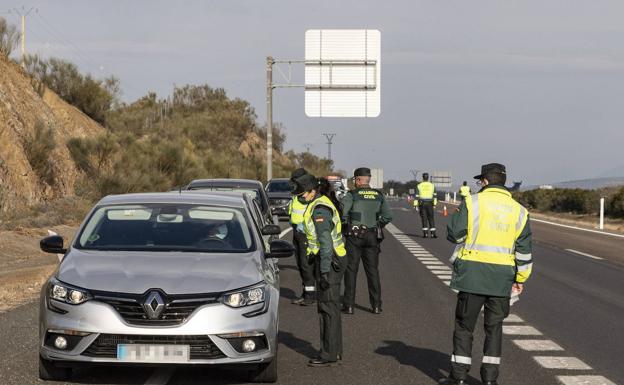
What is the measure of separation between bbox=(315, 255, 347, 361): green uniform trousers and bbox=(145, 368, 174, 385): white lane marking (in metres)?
1.32

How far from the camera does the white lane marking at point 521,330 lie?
35.5 ft

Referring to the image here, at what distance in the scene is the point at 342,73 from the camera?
41469 mm

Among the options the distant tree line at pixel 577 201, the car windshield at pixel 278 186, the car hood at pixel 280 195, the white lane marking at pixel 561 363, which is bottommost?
the distant tree line at pixel 577 201

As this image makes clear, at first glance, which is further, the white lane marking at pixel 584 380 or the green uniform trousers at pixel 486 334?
the white lane marking at pixel 584 380

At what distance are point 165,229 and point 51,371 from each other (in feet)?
5.76

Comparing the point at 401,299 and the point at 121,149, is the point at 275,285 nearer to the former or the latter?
the point at 401,299

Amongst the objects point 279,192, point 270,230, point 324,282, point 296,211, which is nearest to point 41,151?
point 279,192

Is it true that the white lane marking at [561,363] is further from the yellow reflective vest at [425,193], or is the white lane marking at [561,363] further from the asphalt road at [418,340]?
the yellow reflective vest at [425,193]

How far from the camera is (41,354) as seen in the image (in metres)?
7.49

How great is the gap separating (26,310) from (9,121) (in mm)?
23113

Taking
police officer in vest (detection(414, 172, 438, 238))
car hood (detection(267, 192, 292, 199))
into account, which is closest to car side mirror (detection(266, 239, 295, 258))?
police officer in vest (detection(414, 172, 438, 238))

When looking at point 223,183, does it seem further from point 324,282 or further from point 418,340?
point 324,282

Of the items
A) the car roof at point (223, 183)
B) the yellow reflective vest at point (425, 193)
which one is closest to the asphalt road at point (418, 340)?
the car roof at point (223, 183)

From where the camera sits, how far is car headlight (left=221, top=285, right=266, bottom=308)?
24.3ft
